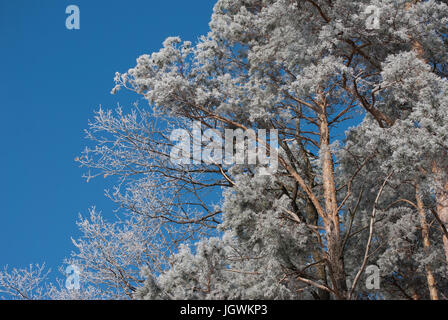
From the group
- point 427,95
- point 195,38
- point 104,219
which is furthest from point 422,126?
point 104,219

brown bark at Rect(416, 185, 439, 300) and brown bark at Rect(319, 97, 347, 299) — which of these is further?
Result: brown bark at Rect(416, 185, 439, 300)

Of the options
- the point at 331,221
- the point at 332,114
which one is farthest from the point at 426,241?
the point at 332,114

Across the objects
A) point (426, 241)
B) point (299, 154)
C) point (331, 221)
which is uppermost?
point (299, 154)

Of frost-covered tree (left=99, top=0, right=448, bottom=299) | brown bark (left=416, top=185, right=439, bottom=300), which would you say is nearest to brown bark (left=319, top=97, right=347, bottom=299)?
frost-covered tree (left=99, top=0, right=448, bottom=299)

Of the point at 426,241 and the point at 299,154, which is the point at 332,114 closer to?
the point at 299,154

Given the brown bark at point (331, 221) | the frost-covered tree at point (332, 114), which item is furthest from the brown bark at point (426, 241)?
the brown bark at point (331, 221)

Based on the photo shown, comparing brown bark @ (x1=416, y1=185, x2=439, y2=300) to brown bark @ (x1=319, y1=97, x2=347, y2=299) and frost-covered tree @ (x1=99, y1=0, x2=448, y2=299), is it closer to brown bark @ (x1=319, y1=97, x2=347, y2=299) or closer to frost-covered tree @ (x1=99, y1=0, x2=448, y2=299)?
frost-covered tree @ (x1=99, y1=0, x2=448, y2=299)

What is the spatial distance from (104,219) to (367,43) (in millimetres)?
7887

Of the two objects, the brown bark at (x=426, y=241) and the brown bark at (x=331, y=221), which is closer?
the brown bark at (x=331, y=221)

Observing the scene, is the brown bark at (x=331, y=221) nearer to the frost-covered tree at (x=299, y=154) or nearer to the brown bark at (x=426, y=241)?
the frost-covered tree at (x=299, y=154)
